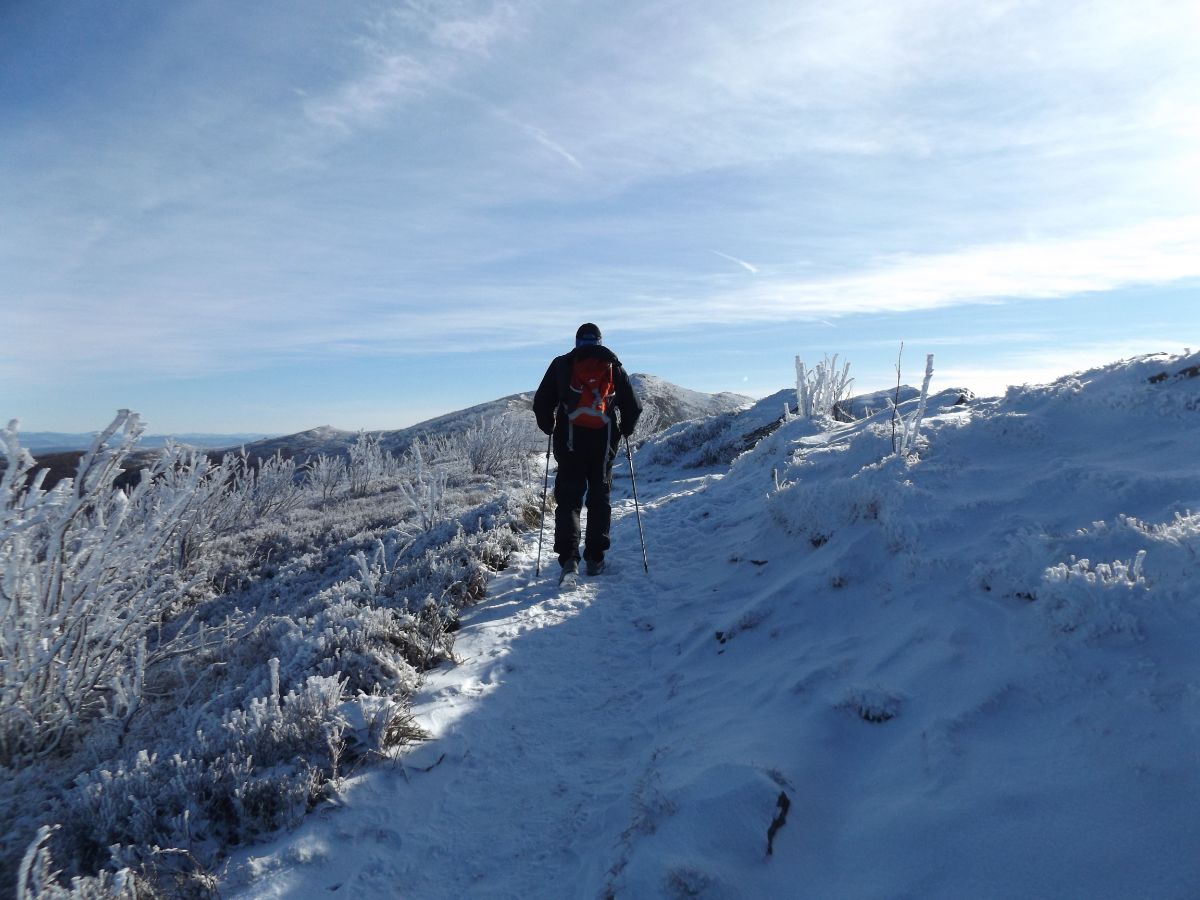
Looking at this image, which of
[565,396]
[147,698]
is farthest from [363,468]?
[147,698]

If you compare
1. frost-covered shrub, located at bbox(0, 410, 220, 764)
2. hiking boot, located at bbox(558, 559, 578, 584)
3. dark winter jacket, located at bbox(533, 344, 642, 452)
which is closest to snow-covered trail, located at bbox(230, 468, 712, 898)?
hiking boot, located at bbox(558, 559, 578, 584)

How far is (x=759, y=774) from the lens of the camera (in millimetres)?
2896

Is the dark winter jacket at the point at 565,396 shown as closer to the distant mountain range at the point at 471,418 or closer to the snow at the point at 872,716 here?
the snow at the point at 872,716

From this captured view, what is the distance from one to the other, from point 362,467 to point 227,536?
5670 mm

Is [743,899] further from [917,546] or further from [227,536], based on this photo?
[227,536]

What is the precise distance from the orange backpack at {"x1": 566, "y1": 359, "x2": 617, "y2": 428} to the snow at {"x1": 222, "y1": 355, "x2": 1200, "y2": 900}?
6.71ft

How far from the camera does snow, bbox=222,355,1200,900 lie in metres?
2.29

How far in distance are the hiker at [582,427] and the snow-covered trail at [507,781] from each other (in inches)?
47.6

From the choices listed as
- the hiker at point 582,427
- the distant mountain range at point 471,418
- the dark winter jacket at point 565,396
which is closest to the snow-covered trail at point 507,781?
the hiker at point 582,427

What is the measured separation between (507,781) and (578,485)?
12.2 ft

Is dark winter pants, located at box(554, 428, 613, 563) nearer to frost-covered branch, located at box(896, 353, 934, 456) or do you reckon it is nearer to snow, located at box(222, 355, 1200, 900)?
snow, located at box(222, 355, 1200, 900)

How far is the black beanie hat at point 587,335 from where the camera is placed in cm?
682

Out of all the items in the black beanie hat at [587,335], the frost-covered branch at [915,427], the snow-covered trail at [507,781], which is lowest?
the snow-covered trail at [507,781]

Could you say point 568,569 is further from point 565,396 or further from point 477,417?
point 477,417
